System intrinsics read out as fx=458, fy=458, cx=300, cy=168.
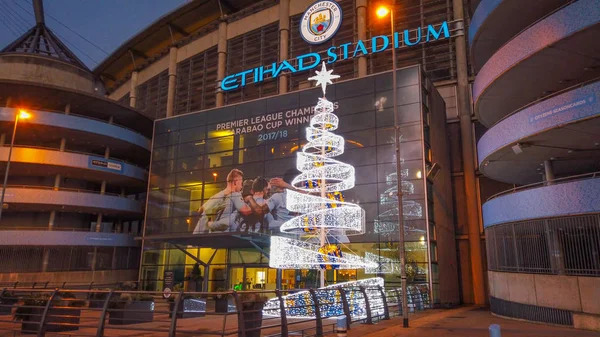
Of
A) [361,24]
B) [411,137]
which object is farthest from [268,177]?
[361,24]

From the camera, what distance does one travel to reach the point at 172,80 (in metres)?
52.2

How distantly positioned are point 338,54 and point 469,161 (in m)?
15.0

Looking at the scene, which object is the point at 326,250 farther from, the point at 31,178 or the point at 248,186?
the point at 31,178

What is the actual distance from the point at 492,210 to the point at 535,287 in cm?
465

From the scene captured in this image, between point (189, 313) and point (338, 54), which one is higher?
point (338, 54)

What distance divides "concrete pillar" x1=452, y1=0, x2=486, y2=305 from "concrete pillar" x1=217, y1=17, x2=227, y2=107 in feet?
76.2

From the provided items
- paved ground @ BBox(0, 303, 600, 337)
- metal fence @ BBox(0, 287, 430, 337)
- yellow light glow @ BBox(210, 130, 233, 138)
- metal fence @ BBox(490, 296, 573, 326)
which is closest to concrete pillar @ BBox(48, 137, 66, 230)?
yellow light glow @ BBox(210, 130, 233, 138)

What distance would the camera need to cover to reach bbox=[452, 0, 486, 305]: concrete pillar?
3428 centimetres

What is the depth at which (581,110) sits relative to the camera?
1603 cm

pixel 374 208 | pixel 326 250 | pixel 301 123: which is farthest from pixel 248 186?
pixel 326 250

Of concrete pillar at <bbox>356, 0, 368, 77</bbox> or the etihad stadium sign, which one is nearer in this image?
the etihad stadium sign

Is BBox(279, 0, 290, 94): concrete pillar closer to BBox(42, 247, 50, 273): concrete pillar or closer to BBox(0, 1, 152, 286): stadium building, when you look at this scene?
BBox(0, 1, 152, 286): stadium building

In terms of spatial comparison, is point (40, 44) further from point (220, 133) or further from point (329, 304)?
point (329, 304)

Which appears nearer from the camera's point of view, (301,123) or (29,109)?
(301,123)
